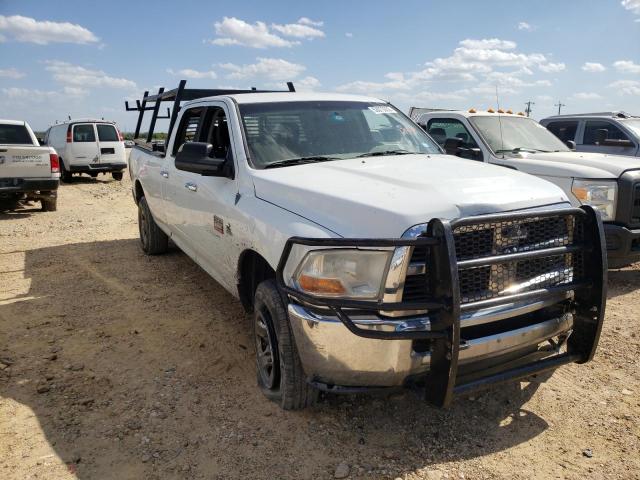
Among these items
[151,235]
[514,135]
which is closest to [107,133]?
[151,235]

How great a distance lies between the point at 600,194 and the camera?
18.1 feet

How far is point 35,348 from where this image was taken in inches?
165

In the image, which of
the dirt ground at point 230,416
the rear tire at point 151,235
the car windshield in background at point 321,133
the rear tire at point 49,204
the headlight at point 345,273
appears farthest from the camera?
the rear tire at point 49,204

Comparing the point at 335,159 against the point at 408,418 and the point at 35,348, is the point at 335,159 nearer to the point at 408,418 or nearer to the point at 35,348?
the point at 408,418

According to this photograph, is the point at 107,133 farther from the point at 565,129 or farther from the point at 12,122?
the point at 565,129

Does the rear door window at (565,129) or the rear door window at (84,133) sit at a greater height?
the rear door window at (565,129)

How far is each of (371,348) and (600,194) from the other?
410 cm

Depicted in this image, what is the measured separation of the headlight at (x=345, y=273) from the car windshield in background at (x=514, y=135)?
15.4 feet

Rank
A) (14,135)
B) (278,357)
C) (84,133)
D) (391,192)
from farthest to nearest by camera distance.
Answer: (84,133) < (14,135) < (278,357) < (391,192)

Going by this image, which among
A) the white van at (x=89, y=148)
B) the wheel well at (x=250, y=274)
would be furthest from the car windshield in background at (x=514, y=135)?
the white van at (x=89, y=148)

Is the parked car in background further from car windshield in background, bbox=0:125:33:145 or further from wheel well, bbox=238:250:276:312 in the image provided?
car windshield in background, bbox=0:125:33:145

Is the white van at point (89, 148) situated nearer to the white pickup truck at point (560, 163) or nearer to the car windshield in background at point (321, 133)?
the white pickup truck at point (560, 163)

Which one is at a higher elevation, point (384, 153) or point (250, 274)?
point (384, 153)

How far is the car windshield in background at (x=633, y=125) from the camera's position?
837 cm
